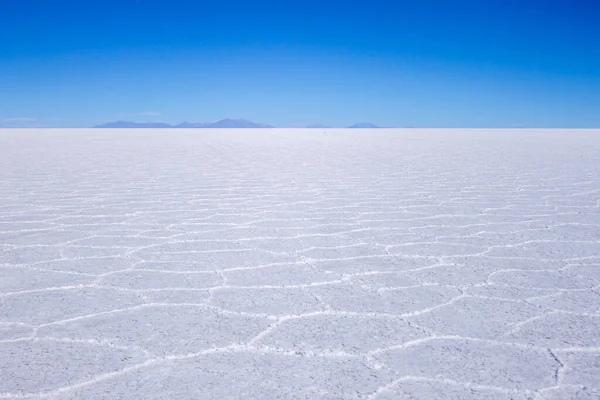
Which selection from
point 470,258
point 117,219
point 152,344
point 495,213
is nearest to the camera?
point 152,344

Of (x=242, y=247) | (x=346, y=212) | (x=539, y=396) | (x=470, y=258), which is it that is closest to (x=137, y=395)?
(x=539, y=396)

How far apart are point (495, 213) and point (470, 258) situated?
53.9 inches

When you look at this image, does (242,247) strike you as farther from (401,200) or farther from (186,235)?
(401,200)

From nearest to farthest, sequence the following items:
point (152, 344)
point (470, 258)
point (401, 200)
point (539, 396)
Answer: point (539, 396) → point (152, 344) → point (470, 258) → point (401, 200)

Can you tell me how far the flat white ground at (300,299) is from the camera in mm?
1393

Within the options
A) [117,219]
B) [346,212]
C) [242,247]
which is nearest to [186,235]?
[242,247]

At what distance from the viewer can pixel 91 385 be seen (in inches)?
53.5

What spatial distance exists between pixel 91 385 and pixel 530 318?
135 centimetres

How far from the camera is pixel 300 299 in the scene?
199 centimetres

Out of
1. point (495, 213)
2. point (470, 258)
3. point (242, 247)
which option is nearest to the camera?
point (470, 258)

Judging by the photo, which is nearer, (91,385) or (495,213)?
(91,385)

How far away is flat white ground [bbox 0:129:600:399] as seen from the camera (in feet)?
4.57

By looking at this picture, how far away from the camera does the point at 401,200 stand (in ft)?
14.4

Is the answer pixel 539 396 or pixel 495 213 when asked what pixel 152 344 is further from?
pixel 495 213
